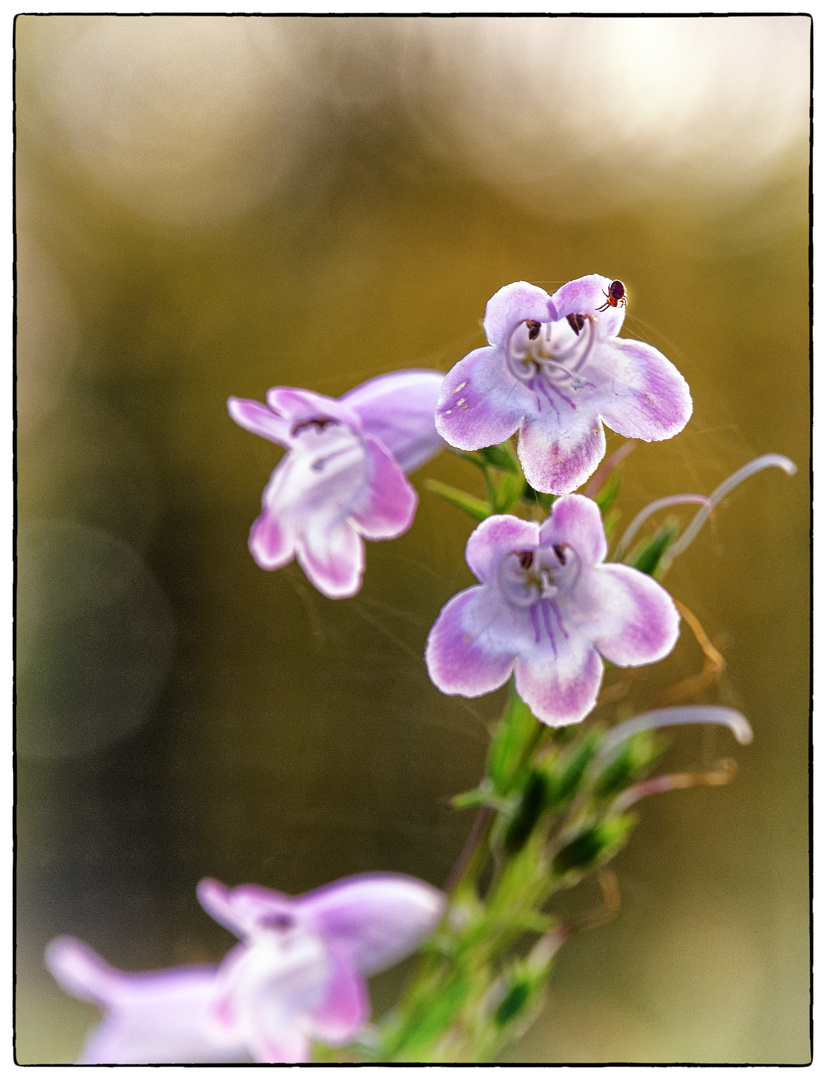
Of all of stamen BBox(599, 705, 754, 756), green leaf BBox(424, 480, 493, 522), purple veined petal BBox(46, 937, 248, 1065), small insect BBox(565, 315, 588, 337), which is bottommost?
purple veined petal BBox(46, 937, 248, 1065)

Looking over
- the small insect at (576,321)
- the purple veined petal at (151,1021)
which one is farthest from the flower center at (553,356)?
the purple veined petal at (151,1021)

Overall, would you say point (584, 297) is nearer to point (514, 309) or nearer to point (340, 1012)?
point (514, 309)

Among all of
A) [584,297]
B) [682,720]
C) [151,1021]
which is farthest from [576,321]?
[151,1021]

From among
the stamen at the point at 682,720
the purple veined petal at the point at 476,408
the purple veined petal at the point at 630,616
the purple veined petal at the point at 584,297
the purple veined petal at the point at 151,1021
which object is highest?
the purple veined petal at the point at 584,297

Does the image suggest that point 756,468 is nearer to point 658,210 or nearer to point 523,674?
point 523,674

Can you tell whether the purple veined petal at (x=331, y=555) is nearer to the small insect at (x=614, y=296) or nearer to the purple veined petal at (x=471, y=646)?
the purple veined petal at (x=471, y=646)

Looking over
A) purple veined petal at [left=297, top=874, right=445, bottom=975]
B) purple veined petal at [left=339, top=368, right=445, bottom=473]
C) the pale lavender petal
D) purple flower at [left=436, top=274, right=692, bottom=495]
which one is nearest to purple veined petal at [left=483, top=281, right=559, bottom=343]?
purple flower at [left=436, top=274, right=692, bottom=495]

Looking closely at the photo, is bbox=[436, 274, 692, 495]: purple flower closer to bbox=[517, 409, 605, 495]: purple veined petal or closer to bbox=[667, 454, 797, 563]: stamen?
bbox=[517, 409, 605, 495]: purple veined petal
